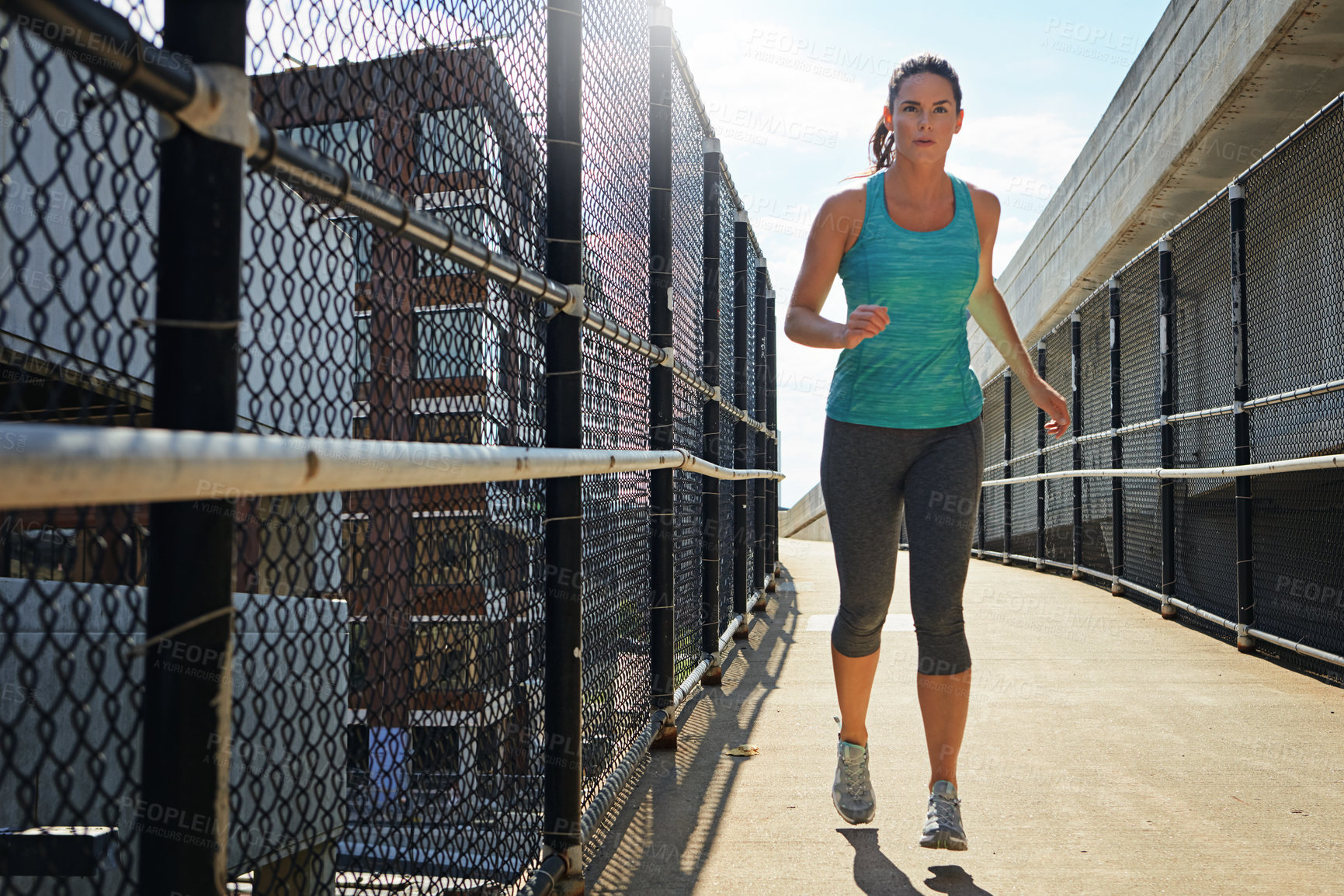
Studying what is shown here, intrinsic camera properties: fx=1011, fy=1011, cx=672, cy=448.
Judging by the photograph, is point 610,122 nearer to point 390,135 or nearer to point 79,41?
point 390,135

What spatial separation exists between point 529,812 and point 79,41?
2.07 meters

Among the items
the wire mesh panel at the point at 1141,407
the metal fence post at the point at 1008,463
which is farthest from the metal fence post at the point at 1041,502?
the wire mesh panel at the point at 1141,407

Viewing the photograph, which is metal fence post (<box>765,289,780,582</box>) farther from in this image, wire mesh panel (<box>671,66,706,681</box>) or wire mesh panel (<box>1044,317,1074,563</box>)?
wire mesh panel (<box>671,66,706,681</box>)

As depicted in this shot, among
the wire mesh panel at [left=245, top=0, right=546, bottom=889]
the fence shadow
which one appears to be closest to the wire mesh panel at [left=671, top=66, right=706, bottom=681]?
the fence shadow

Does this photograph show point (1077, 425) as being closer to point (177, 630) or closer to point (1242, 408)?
point (1242, 408)

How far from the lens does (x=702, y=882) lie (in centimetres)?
262

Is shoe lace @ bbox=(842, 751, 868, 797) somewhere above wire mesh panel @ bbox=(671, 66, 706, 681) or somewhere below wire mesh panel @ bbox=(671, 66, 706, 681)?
below

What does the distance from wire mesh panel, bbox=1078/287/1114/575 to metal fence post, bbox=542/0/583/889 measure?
29.5 ft

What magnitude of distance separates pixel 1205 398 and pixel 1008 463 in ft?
22.5

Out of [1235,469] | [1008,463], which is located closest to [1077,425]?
[1008,463]

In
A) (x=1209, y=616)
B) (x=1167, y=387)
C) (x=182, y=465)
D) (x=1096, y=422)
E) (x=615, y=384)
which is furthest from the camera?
(x=1096, y=422)

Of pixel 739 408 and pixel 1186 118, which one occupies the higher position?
pixel 1186 118

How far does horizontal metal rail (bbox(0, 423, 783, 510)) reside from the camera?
75cm

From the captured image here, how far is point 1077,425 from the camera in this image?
11.0 m
